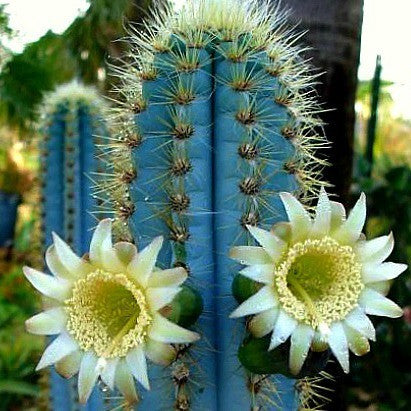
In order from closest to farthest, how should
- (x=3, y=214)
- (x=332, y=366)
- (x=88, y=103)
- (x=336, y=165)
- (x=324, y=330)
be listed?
(x=324, y=330)
(x=336, y=165)
(x=332, y=366)
(x=88, y=103)
(x=3, y=214)

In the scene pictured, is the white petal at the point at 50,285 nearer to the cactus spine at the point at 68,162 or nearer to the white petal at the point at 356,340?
the white petal at the point at 356,340

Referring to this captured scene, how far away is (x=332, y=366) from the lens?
1.61 meters

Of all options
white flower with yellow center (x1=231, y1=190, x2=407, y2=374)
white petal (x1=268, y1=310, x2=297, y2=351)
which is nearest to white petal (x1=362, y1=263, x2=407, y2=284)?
white flower with yellow center (x1=231, y1=190, x2=407, y2=374)

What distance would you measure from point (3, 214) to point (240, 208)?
4.95 meters

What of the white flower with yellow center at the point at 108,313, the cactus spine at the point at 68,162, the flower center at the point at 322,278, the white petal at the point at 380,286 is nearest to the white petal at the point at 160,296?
the white flower with yellow center at the point at 108,313

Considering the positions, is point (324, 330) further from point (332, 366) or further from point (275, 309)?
point (332, 366)

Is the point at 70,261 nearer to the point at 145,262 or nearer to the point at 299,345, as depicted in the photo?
the point at 145,262

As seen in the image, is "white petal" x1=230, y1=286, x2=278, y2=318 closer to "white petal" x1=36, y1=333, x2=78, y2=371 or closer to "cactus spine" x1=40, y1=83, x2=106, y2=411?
"white petal" x1=36, y1=333, x2=78, y2=371

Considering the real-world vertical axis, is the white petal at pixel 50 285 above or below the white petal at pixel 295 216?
below

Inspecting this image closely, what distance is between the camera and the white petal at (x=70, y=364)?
917 millimetres

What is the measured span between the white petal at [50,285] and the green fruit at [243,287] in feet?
0.59

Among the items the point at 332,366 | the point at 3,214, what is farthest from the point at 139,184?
the point at 3,214

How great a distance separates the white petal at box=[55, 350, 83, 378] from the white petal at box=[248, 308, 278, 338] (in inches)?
7.5

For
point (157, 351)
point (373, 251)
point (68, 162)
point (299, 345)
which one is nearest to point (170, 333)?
point (157, 351)
